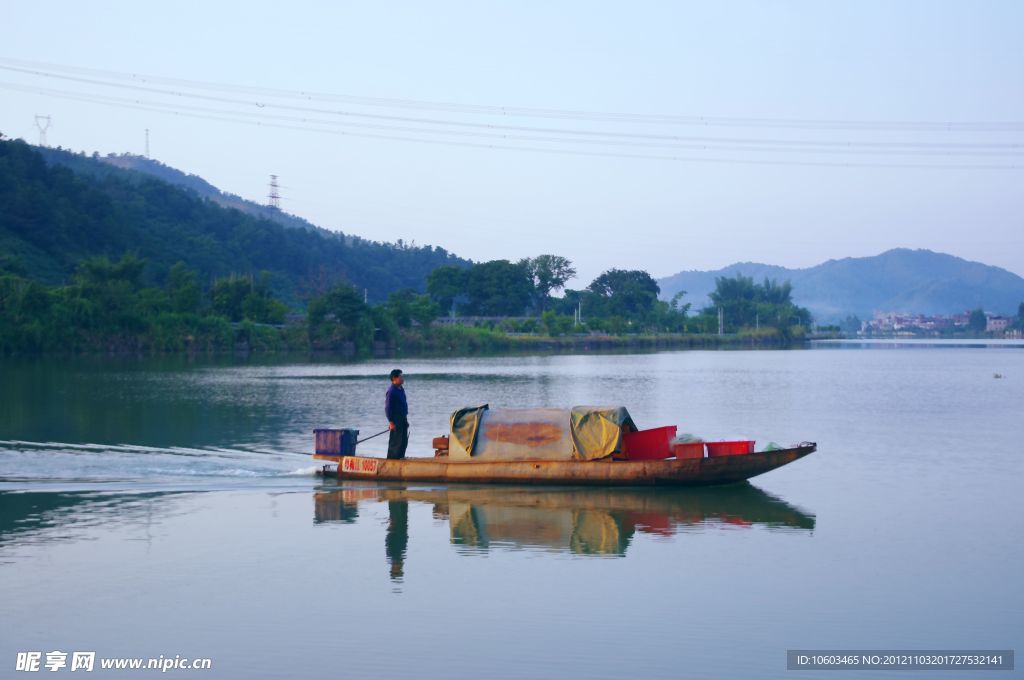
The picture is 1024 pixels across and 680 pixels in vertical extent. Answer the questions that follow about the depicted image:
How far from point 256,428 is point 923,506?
1726cm

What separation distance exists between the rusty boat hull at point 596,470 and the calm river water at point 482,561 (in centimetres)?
28

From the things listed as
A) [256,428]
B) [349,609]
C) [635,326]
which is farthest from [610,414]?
[635,326]

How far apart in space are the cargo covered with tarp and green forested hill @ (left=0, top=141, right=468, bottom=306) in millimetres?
68835

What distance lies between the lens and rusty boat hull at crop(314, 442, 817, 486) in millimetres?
17656

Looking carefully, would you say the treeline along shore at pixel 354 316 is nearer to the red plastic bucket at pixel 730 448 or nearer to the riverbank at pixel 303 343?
the riverbank at pixel 303 343

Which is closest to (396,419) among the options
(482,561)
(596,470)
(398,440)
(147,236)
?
(398,440)

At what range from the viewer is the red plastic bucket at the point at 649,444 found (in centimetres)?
1853

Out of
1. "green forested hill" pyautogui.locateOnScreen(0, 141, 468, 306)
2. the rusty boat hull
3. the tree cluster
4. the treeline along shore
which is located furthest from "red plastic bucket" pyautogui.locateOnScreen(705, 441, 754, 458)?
the tree cluster

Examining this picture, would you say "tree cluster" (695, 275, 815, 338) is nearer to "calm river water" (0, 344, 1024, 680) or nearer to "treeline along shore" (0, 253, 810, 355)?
"treeline along shore" (0, 253, 810, 355)

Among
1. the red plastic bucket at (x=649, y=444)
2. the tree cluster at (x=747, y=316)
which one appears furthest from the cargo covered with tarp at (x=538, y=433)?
the tree cluster at (x=747, y=316)

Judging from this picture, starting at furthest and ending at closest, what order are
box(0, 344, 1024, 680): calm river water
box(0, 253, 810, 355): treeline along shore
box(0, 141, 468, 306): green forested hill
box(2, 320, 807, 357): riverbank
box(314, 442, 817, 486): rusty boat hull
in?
box(0, 141, 468, 306): green forested hill → box(2, 320, 807, 357): riverbank → box(0, 253, 810, 355): treeline along shore → box(314, 442, 817, 486): rusty boat hull → box(0, 344, 1024, 680): calm river water

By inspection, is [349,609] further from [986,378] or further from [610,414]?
[986,378]

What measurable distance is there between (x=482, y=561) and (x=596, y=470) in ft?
16.1

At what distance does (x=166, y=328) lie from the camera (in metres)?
81.2
